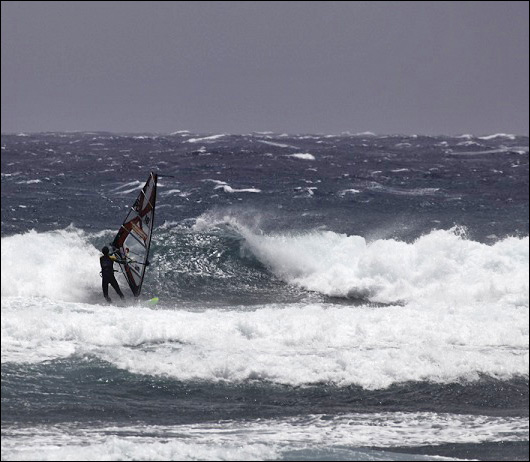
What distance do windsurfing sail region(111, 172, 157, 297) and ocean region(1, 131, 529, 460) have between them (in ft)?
2.11

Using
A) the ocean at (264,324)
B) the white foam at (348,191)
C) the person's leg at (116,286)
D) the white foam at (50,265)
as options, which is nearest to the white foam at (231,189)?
the ocean at (264,324)

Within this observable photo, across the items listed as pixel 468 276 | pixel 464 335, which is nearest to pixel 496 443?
pixel 464 335

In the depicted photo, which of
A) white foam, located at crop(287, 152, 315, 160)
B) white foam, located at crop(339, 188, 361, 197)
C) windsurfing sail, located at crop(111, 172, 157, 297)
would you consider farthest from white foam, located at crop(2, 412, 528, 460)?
white foam, located at crop(287, 152, 315, 160)

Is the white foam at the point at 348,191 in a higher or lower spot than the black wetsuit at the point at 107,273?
higher

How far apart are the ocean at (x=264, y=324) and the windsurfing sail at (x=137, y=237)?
0.64 meters

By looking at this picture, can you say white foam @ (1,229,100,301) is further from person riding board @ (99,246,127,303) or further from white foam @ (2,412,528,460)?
white foam @ (2,412,528,460)

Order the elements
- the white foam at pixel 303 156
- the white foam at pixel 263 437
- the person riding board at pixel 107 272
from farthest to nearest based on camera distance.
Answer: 1. the white foam at pixel 303 156
2. the person riding board at pixel 107 272
3. the white foam at pixel 263 437

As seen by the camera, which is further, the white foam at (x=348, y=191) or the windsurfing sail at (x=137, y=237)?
the white foam at (x=348, y=191)

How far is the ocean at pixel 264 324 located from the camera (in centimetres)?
1132

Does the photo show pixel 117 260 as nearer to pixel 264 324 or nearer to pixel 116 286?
pixel 116 286

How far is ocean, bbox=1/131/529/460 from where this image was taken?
37.1 ft

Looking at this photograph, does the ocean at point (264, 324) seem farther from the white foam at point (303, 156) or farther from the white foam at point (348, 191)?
the white foam at point (303, 156)

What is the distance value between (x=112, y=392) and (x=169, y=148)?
32671 millimetres

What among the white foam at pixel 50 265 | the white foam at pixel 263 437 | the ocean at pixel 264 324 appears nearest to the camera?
the white foam at pixel 263 437
